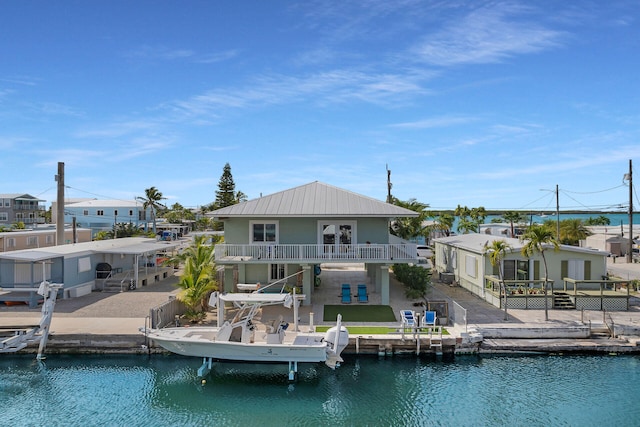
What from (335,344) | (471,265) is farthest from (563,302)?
(335,344)

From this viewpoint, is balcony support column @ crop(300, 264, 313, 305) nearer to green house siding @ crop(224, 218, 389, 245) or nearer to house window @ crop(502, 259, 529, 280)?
green house siding @ crop(224, 218, 389, 245)

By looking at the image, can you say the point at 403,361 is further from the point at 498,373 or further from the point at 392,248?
the point at 392,248

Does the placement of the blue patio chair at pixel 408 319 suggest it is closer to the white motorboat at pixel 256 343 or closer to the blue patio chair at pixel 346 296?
the white motorboat at pixel 256 343

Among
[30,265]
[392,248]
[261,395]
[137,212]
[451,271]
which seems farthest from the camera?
[137,212]

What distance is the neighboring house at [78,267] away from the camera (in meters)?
25.2

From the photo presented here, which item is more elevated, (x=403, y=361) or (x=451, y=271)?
(x=451, y=271)

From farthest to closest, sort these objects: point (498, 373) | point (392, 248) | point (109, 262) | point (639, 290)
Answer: point (109, 262)
point (639, 290)
point (392, 248)
point (498, 373)

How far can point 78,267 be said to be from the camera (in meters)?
27.0

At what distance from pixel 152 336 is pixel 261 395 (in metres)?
4.99

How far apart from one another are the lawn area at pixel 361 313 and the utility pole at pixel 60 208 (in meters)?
25.1

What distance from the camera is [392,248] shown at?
23.6 meters

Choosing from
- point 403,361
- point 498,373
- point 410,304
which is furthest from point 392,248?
point 498,373

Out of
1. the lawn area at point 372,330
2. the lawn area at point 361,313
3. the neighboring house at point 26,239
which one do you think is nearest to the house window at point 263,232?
the lawn area at point 361,313

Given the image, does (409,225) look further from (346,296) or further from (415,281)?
(346,296)
